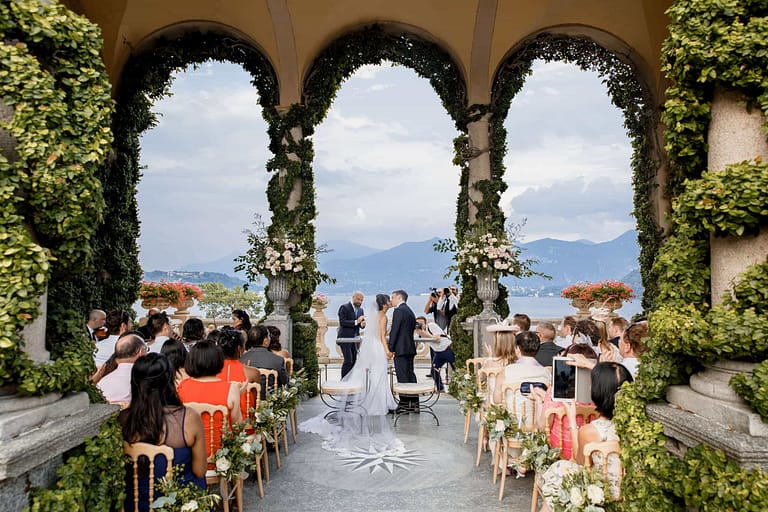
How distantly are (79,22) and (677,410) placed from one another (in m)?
3.67

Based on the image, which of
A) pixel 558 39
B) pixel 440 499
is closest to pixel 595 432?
pixel 440 499

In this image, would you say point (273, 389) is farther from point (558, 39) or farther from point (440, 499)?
point (558, 39)

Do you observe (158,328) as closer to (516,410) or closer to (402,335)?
(402,335)

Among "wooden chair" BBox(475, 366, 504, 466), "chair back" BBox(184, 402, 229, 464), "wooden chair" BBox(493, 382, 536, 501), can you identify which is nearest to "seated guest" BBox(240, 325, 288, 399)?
"chair back" BBox(184, 402, 229, 464)

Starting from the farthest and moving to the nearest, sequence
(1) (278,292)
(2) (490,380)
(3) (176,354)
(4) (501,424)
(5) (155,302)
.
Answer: (5) (155,302) → (1) (278,292) → (2) (490,380) → (3) (176,354) → (4) (501,424)

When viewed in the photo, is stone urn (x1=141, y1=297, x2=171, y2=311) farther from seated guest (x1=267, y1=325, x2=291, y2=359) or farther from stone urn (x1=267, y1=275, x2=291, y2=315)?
seated guest (x1=267, y1=325, x2=291, y2=359)

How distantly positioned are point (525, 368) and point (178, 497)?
3.03 m

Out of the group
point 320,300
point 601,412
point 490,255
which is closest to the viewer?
point 601,412

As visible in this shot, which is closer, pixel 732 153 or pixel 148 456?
pixel 732 153

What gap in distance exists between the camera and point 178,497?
3004mm

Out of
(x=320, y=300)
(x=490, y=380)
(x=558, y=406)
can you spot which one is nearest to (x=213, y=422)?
(x=558, y=406)

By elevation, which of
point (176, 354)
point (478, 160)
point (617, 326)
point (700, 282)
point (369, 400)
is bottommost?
point (369, 400)

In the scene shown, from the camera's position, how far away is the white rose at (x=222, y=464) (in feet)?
12.1

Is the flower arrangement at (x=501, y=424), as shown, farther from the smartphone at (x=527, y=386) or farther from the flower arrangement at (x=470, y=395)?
the flower arrangement at (x=470, y=395)
